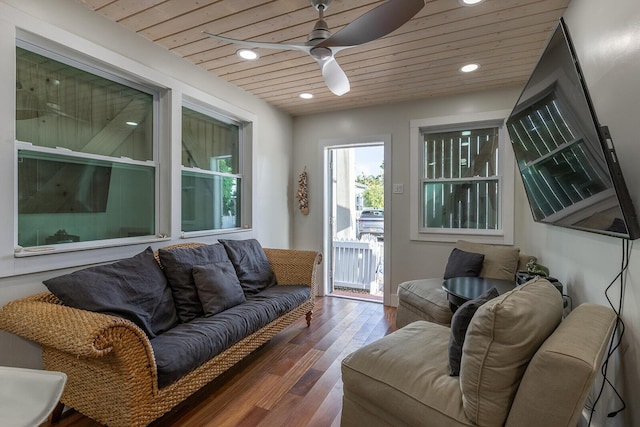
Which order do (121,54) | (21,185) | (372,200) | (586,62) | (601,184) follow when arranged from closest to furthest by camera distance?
(601,184), (586,62), (21,185), (121,54), (372,200)

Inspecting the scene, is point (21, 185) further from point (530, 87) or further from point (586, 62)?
point (586, 62)

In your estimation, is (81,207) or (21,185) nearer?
(21,185)

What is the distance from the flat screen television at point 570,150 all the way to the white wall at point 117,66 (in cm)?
253

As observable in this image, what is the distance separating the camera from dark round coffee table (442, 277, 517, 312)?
6.86 feet

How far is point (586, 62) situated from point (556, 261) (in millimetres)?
1364

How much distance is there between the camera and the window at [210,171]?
2.89 m

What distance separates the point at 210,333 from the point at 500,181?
322cm

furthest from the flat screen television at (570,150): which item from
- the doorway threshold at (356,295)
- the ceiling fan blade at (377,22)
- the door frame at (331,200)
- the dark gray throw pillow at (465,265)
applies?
the doorway threshold at (356,295)

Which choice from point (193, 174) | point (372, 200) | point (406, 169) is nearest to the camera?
point (193, 174)

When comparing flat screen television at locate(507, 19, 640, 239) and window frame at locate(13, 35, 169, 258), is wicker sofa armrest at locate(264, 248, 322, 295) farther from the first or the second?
flat screen television at locate(507, 19, 640, 239)

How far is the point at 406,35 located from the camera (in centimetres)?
223

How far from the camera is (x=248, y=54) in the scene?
8.33 ft

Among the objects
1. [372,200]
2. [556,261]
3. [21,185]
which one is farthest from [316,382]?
[372,200]

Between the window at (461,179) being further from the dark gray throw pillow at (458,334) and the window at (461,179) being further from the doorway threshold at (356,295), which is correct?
the dark gray throw pillow at (458,334)
